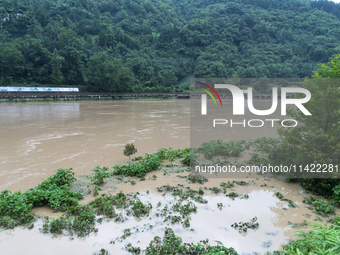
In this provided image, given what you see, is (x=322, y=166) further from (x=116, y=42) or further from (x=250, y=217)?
(x=116, y=42)

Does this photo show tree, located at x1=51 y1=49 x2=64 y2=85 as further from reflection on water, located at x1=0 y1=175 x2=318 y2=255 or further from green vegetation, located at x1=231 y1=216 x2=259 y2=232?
green vegetation, located at x1=231 y1=216 x2=259 y2=232

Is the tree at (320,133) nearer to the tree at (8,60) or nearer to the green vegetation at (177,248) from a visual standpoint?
the green vegetation at (177,248)

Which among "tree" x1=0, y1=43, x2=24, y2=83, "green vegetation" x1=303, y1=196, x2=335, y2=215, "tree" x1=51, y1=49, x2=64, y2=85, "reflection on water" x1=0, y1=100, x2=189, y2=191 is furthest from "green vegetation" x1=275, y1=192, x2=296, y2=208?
"tree" x1=0, y1=43, x2=24, y2=83

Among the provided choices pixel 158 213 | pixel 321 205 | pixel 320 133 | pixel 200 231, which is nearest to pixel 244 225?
pixel 200 231

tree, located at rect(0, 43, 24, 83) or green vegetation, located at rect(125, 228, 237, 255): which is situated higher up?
tree, located at rect(0, 43, 24, 83)

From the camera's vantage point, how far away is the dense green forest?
205 feet

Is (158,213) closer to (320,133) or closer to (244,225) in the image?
(244,225)

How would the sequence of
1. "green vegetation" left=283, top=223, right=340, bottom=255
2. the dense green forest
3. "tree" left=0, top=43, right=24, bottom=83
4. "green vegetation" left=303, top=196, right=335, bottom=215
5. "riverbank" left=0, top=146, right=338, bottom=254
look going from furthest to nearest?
the dense green forest, "tree" left=0, top=43, right=24, bottom=83, "green vegetation" left=303, top=196, right=335, bottom=215, "riverbank" left=0, top=146, right=338, bottom=254, "green vegetation" left=283, top=223, right=340, bottom=255

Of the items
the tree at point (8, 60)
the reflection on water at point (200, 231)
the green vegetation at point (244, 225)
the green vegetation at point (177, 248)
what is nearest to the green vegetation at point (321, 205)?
the reflection on water at point (200, 231)

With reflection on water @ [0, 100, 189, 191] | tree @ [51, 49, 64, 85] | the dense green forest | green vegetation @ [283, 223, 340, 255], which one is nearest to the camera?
green vegetation @ [283, 223, 340, 255]

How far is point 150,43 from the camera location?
4555 inches

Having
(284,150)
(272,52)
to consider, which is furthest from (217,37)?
(284,150)

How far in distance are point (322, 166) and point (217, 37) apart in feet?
399

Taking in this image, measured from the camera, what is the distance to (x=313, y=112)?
6.76m
